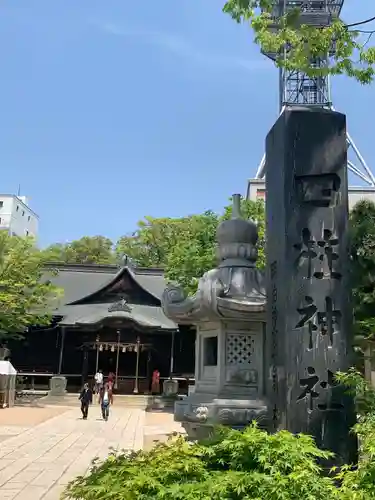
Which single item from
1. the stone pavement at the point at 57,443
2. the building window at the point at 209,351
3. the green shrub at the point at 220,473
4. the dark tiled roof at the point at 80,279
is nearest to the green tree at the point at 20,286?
the stone pavement at the point at 57,443

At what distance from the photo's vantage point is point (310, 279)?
5148mm

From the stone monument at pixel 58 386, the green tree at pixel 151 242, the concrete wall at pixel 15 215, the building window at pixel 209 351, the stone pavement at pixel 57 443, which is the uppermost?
the concrete wall at pixel 15 215

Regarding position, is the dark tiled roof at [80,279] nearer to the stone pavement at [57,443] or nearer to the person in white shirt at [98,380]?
the person in white shirt at [98,380]

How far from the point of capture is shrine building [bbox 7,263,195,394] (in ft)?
91.8

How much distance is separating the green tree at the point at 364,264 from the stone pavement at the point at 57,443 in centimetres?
618

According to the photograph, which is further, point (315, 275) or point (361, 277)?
point (361, 277)

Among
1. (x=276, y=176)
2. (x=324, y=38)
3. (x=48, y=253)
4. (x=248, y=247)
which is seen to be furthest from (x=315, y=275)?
(x=48, y=253)

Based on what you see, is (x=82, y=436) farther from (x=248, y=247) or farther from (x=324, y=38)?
(x=324, y=38)

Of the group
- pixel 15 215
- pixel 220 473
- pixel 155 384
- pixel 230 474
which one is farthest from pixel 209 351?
pixel 15 215

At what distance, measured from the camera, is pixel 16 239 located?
80.6 ft

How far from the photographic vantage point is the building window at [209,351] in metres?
7.48

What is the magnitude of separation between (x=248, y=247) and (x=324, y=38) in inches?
124

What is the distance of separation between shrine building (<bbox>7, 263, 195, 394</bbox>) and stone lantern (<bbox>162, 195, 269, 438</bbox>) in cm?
1986

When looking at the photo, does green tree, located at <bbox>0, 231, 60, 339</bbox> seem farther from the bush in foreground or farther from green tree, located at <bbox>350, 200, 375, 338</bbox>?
the bush in foreground
